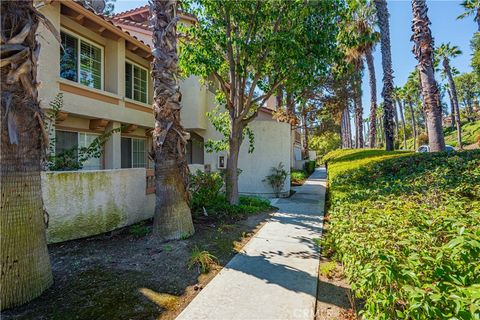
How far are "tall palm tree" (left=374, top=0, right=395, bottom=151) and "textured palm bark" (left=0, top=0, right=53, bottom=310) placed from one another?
52.3ft

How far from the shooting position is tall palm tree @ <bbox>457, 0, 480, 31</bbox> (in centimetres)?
1298

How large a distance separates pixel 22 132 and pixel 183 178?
117 inches

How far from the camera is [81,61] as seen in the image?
31.4 ft

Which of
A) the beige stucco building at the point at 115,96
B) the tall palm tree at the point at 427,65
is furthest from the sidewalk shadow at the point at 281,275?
the tall palm tree at the point at 427,65

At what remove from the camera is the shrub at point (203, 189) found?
8.29m

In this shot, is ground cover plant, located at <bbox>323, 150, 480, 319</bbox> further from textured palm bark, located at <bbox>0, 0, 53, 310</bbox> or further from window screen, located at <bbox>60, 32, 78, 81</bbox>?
window screen, located at <bbox>60, 32, 78, 81</bbox>

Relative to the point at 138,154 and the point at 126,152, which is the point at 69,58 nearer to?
the point at 126,152

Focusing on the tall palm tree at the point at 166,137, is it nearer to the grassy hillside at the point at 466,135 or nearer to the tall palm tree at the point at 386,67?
the tall palm tree at the point at 386,67

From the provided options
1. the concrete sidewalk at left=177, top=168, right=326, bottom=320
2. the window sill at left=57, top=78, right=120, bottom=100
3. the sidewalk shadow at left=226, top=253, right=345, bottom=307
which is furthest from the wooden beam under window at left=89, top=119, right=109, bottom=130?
the sidewalk shadow at left=226, top=253, right=345, bottom=307

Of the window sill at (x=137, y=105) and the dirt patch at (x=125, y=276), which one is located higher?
the window sill at (x=137, y=105)

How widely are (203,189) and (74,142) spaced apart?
17.0 feet

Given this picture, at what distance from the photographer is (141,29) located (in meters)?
13.0

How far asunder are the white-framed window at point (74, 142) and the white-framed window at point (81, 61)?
5.94ft

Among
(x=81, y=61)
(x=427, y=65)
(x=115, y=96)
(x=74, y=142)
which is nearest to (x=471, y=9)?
(x=427, y=65)
